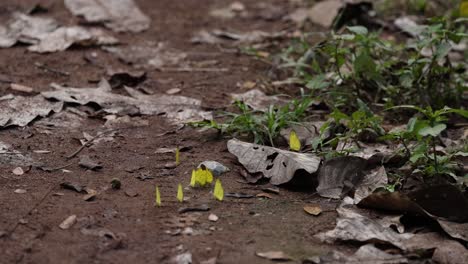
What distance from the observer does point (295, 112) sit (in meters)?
2.86

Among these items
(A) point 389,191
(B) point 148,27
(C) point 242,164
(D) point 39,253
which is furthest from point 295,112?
(B) point 148,27

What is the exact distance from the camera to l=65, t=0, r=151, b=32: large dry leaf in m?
4.37

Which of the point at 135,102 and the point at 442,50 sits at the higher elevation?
the point at 442,50

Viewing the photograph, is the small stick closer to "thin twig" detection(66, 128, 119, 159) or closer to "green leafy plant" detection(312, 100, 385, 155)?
"thin twig" detection(66, 128, 119, 159)

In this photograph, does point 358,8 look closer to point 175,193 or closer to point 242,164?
point 242,164

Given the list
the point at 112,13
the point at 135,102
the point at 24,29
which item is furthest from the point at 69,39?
the point at 135,102

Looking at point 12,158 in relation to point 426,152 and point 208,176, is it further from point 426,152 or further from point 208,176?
point 426,152

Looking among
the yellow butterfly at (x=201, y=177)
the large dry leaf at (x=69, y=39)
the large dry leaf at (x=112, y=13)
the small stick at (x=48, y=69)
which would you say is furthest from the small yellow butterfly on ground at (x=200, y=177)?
the large dry leaf at (x=112, y=13)

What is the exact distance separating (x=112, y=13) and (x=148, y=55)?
2.53 feet

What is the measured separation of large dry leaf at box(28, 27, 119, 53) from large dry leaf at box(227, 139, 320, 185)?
167 cm

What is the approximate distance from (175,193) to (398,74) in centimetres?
132

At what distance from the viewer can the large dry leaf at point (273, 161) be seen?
2.38 metres

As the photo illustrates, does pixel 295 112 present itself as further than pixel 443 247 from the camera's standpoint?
Yes

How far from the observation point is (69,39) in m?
3.96
